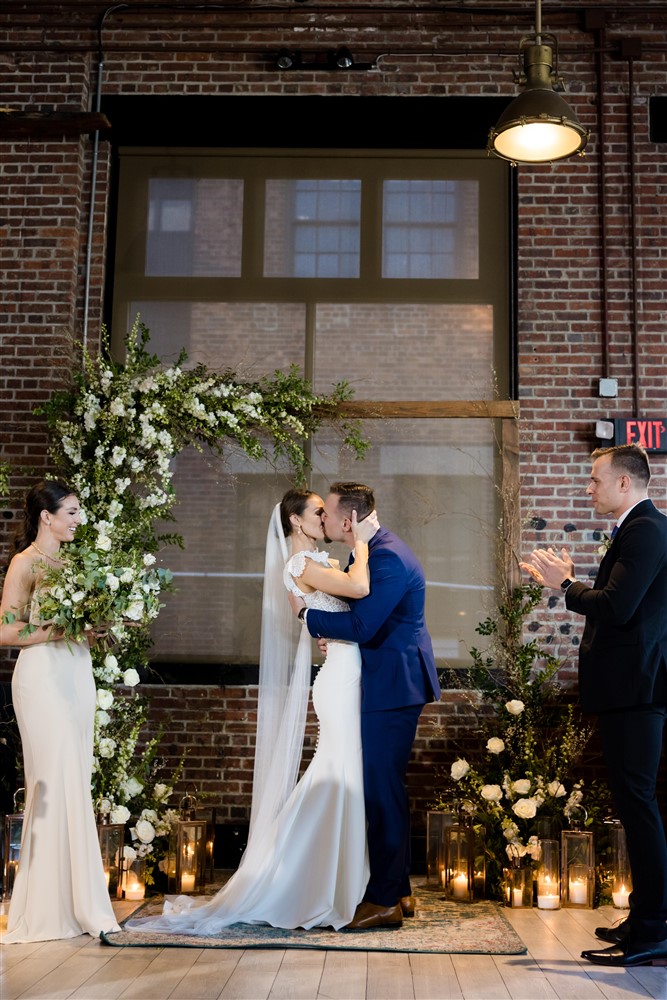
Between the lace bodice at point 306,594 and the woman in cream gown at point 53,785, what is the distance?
38.5 inches

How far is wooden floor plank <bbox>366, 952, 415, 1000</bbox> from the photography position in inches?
137

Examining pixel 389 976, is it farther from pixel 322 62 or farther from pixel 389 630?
pixel 322 62

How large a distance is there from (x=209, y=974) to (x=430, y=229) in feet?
15.0

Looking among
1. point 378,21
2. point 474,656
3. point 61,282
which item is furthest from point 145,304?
point 474,656

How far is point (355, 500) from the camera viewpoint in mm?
4645

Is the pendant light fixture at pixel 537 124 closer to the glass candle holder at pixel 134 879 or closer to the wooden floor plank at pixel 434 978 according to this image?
the wooden floor plank at pixel 434 978

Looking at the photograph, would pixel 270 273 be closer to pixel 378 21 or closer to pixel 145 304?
pixel 145 304

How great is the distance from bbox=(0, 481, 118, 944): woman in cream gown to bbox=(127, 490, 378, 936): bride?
361mm

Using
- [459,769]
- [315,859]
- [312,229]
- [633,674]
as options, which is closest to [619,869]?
[459,769]

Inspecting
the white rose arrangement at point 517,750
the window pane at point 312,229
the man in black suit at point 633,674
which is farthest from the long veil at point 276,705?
the window pane at point 312,229

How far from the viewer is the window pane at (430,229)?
250 inches

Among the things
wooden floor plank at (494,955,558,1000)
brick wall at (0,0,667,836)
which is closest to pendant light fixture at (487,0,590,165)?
brick wall at (0,0,667,836)

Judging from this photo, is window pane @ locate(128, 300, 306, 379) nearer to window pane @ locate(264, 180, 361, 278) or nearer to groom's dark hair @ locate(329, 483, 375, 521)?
window pane @ locate(264, 180, 361, 278)

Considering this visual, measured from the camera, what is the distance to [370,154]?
6.43 metres
